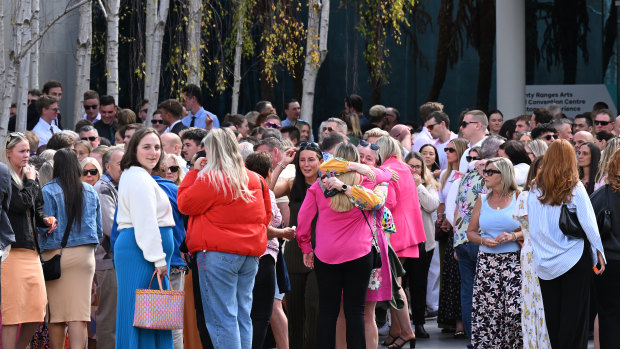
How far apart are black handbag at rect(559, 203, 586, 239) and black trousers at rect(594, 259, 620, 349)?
480 millimetres

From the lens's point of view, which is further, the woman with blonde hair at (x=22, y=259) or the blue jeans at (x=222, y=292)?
the woman with blonde hair at (x=22, y=259)

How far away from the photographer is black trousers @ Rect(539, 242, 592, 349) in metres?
9.22

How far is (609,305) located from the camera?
373 inches

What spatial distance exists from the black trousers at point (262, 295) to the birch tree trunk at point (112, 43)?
7.54m

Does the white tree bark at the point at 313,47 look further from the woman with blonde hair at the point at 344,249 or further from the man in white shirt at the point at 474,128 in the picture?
the woman with blonde hair at the point at 344,249

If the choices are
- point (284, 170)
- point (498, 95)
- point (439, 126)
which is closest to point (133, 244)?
point (284, 170)

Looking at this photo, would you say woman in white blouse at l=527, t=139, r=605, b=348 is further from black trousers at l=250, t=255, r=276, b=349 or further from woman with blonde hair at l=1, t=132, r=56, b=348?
woman with blonde hair at l=1, t=132, r=56, b=348

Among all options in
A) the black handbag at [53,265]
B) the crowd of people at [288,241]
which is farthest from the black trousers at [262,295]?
the black handbag at [53,265]

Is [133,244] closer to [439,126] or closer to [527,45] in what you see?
[439,126]

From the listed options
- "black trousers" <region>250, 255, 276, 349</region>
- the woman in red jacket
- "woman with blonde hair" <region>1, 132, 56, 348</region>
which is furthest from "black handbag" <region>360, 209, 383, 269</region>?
"woman with blonde hair" <region>1, 132, 56, 348</region>

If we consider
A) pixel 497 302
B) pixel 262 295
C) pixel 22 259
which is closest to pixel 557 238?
pixel 497 302

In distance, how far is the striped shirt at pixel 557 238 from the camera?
29.9 feet

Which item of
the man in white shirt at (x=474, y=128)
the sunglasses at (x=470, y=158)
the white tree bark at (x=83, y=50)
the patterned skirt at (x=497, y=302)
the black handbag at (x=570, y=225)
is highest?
the white tree bark at (x=83, y=50)

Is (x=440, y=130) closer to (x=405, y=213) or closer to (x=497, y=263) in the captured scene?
(x=405, y=213)
